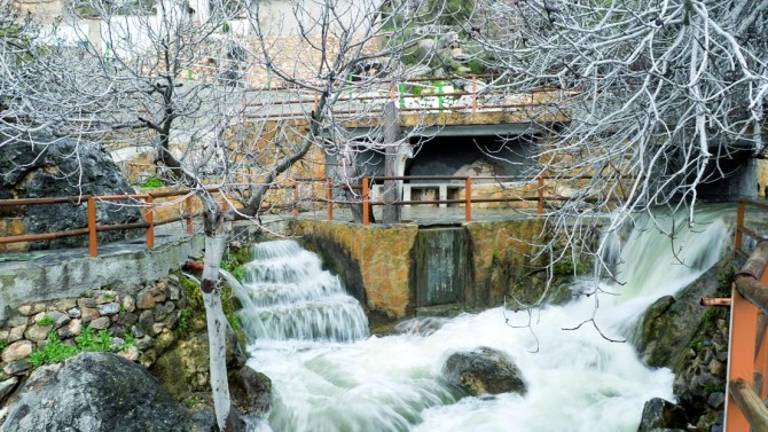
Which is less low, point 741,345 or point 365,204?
point 365,204

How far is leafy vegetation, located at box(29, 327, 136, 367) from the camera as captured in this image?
16.9 ft

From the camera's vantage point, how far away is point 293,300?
892cm

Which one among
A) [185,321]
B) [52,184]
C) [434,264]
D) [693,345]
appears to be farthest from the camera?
[434,264]

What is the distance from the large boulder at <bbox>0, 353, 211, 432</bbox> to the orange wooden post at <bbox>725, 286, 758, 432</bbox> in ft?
15.2

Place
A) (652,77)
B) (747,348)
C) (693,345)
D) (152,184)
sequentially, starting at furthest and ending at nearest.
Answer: (152,184), (693,345), (652,77), (747,348)

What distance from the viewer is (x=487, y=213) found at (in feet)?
36.9

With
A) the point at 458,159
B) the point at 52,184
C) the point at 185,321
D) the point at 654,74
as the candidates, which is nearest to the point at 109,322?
the point at 185,321

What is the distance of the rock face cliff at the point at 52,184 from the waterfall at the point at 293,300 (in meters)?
2.19

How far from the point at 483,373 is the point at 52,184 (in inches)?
231

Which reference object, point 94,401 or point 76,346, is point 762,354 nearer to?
point 94,401

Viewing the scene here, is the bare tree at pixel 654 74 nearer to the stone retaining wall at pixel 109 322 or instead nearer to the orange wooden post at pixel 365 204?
the orange wooden post at pixel 365 204

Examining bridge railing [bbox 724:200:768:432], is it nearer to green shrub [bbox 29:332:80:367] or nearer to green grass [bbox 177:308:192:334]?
green shrub [bbox 29:332:80:367]

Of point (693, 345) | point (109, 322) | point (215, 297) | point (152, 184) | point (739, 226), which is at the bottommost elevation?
point (693, 345)

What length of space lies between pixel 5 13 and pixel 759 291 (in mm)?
10031
